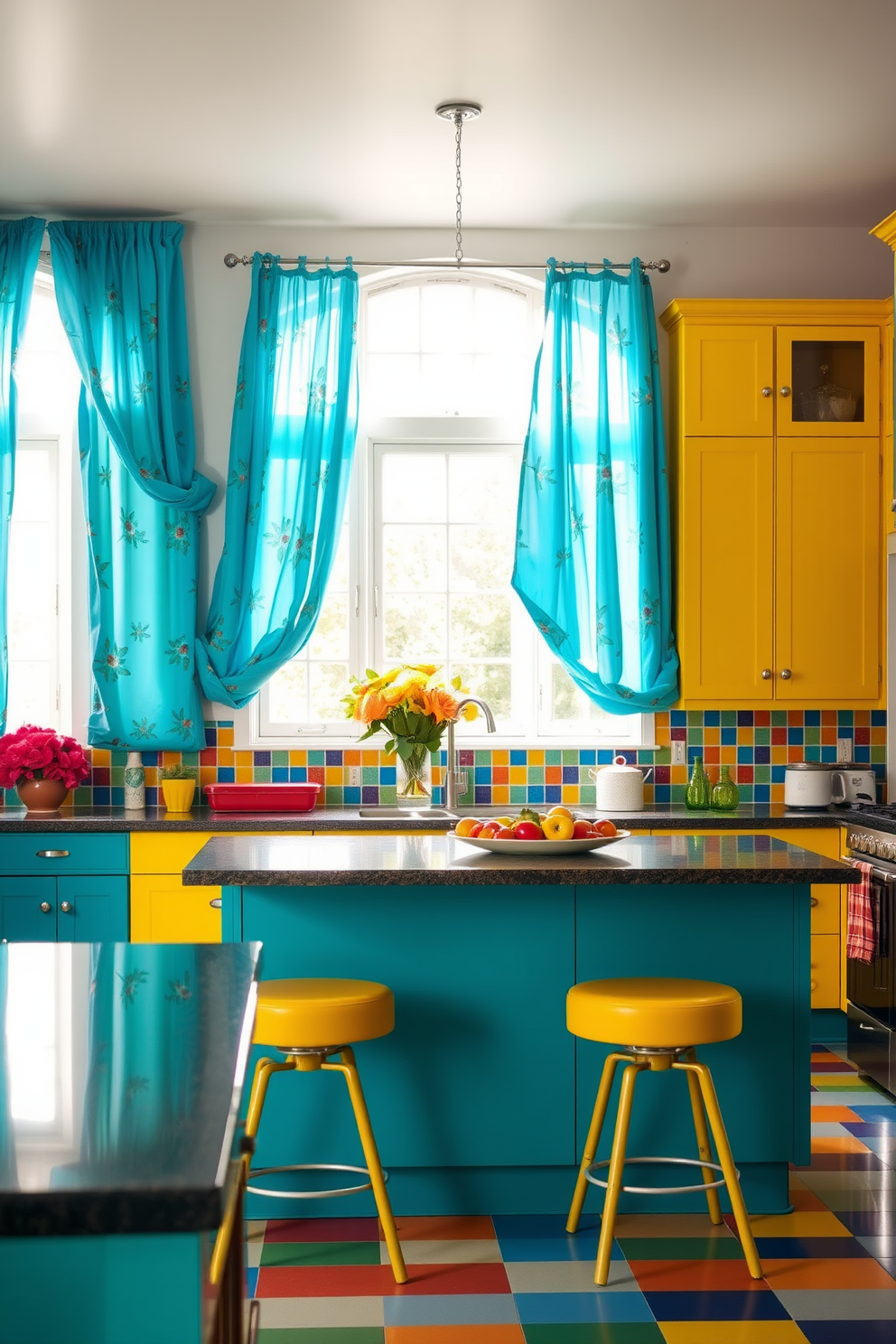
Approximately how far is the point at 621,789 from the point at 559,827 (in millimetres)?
1690

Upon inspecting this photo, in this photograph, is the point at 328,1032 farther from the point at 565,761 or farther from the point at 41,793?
the point at 565,761

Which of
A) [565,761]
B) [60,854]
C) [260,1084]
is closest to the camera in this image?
[260,1084]

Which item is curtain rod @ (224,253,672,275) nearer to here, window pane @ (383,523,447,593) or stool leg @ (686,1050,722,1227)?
window pane @ (383,523,447,593)

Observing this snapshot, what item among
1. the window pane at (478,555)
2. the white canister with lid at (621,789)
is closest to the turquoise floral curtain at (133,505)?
the window pane at (478,555)

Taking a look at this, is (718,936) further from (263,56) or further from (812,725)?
(263,56)

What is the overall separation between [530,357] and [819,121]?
56.2 inches

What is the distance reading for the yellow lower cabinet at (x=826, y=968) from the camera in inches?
181

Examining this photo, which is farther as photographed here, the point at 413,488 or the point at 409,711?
the point at 413,488

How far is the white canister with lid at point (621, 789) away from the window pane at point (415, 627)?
82 centimetres

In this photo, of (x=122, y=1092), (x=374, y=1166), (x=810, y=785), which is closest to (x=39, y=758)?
(x=374, y=1166)

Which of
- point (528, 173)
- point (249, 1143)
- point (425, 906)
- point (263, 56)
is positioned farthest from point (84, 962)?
point (528, 173)

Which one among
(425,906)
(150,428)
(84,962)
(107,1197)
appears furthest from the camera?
(150,428)

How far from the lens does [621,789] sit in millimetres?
4777

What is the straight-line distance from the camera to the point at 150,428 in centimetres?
479
